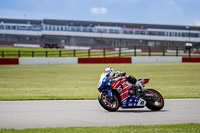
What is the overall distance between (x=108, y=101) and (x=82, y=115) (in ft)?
2.45

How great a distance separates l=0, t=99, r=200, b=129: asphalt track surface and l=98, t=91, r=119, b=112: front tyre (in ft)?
0.47

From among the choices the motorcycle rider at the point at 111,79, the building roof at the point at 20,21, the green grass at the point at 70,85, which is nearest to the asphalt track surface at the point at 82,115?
the motorcycle rider at the point at 111,79

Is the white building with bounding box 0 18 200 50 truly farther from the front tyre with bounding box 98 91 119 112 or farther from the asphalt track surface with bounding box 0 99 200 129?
the front tyre with bounding box 98 91 119 112

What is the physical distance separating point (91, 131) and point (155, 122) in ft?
5.22

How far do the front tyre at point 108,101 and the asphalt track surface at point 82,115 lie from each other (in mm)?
143

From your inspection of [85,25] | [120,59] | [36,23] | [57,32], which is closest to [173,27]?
[85,25]

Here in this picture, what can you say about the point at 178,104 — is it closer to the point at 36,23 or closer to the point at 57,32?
the point at 57,32

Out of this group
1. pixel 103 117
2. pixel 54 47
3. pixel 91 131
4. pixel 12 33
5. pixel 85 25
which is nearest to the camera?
pixel 91 131

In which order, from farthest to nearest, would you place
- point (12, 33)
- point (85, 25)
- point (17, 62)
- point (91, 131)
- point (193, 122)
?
point (85, 25)
point (12, 33)
point (17, 62)
point (193, 122)
point (91, 131)

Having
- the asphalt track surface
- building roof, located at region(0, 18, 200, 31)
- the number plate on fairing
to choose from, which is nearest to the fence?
the asphalt track surface

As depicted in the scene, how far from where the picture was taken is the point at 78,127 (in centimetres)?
669

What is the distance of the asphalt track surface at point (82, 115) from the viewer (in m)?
7.17

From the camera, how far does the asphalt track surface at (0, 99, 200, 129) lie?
7172 millimetres

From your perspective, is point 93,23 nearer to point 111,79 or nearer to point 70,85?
point 70,85
